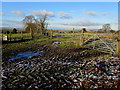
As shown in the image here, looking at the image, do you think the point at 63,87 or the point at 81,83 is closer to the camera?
the point at 63,87

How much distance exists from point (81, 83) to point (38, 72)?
303cm

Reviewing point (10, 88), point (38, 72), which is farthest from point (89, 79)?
point (10, 88)

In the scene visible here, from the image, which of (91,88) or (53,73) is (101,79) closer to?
(91,88)

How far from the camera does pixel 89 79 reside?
622cm

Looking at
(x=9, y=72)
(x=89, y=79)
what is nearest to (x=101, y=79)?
(x=89, y=79)

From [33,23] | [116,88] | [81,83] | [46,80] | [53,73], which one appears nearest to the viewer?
[116,88]

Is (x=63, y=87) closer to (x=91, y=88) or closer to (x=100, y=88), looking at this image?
(x=91, y=88)

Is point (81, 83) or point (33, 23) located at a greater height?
point (33, 23)

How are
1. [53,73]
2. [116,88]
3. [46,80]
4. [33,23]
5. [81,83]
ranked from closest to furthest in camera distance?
[116,88] < [81,83] < [46,80] < [53,73] < [33,23]

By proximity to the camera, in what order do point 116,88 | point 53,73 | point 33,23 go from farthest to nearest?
point 33,23 → point 53,73 → point 116,88

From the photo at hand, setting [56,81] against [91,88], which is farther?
[56,81]

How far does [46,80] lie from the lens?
6.10m

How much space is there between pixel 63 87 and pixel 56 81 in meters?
0.75

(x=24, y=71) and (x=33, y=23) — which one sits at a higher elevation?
(x=33, y=23)
